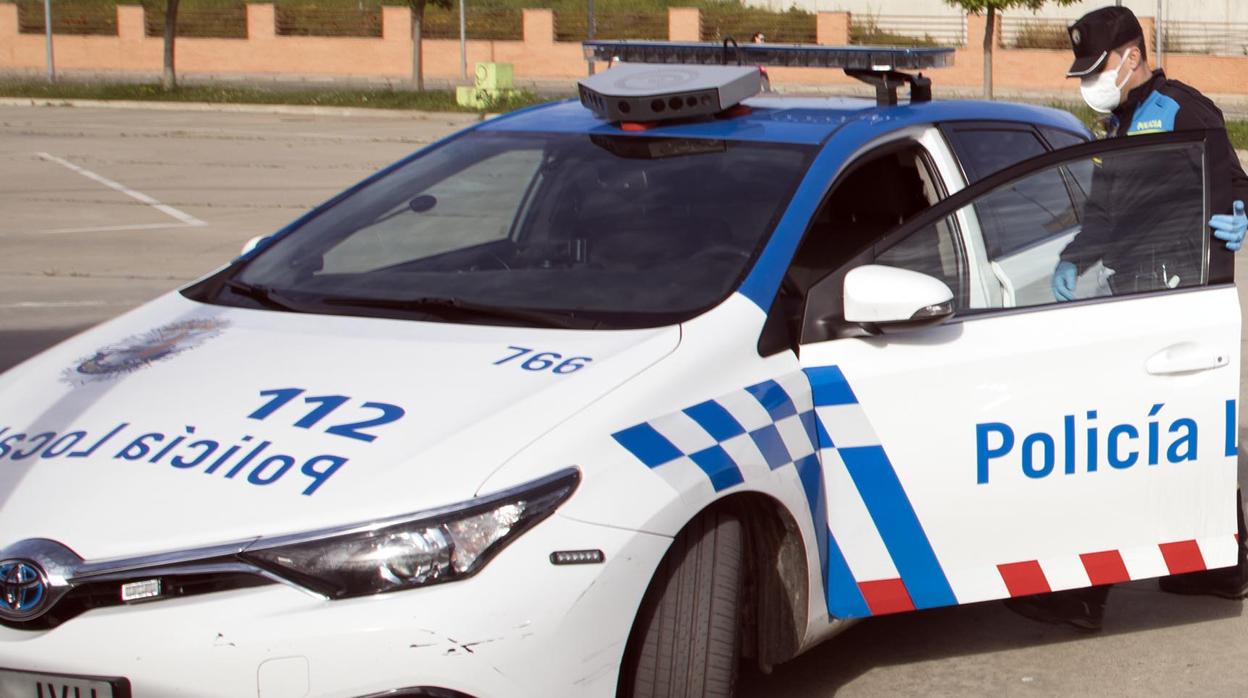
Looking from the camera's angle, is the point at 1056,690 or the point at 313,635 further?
the point at 1056,690

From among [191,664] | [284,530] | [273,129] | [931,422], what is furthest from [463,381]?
[273,129]

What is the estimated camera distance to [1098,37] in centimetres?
486

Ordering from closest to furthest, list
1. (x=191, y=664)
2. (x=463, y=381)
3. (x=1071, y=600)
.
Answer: (x=191, y=664) < (x=463, y=381) < (x=1071, y=600)

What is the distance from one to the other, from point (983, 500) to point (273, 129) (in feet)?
71.1

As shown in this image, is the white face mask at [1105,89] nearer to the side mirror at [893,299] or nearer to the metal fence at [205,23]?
the side mirror at [893,299]

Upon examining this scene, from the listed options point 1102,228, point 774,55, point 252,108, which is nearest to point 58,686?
point 1102,228

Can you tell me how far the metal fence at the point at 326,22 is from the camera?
4441 centimetres

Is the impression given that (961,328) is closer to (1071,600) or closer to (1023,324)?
(1023,324)

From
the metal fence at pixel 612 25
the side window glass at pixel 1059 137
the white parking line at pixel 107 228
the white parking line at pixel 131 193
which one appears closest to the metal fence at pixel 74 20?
A: the metal fence at pixel 612 25

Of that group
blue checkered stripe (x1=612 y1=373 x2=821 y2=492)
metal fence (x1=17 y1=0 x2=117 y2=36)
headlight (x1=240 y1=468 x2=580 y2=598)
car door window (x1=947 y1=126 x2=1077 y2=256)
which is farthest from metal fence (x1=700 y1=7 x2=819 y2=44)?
headlight (x1=240 y1=468 x2=580 y2=598)

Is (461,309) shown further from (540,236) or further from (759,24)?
(759,24)

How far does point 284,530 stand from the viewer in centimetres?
290

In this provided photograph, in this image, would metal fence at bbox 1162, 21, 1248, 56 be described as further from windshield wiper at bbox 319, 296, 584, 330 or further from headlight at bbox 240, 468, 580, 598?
headlight at bbox 240, 468, 580, 598

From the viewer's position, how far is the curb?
27.8 m
